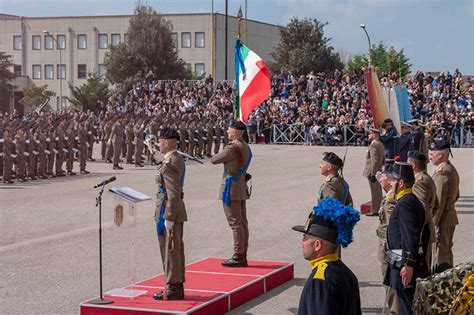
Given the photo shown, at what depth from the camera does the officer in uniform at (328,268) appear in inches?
205

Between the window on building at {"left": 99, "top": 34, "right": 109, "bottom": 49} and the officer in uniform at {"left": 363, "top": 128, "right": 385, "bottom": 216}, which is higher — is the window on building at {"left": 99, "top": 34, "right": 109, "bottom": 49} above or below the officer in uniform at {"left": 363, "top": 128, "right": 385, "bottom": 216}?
above

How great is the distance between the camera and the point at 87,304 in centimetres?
926

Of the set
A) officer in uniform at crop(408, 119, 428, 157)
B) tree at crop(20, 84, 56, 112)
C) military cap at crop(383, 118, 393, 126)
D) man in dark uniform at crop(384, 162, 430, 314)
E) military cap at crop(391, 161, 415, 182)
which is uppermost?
tree at crop(20, 84, 56, 112)

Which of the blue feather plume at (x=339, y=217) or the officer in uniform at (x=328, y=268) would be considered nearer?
the officer in uniform at (x=328, y=268)

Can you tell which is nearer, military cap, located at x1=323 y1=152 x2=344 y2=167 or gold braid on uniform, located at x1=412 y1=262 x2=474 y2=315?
gold braid on uniform, located at x1=412 y1=262 x2=474 y2=315

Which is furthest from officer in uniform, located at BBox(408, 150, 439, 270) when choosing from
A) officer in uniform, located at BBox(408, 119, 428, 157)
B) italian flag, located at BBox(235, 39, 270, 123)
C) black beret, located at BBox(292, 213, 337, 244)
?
officer in uniform, located at BBox(408, 119, 428, 157)

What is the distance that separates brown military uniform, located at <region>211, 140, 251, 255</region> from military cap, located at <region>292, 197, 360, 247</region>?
5.85 metres

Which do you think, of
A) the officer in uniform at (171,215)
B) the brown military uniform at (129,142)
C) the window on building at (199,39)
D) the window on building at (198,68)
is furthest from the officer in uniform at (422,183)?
the window on building at (198,68)

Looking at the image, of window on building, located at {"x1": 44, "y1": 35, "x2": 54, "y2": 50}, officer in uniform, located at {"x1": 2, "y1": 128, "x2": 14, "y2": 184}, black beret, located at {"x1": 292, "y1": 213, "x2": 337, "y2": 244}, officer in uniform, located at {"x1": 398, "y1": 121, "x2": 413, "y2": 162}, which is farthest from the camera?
window on building, located at {"x1": 44, "y1": 35, "x2": 54, "y2": 50}

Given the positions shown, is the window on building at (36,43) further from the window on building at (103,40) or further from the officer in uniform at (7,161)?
the officer in uniform at (7,161)

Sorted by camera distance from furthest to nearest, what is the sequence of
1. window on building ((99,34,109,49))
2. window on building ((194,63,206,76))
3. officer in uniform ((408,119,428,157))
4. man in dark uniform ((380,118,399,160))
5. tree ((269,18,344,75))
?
window on building ((99,34,109,49)) → window on building ((194,63,206,76)) → tree ((269,18,344,75)) → officer in uniform ((408,119,428,157)) → man in dark uniform ((380,118,399,160))

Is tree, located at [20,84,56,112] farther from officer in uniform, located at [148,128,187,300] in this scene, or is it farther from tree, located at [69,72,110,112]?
officer in uniform, located at [148,128,187,300]

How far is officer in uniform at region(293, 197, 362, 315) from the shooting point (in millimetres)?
5207

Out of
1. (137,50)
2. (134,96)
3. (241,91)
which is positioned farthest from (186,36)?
(241,91)
